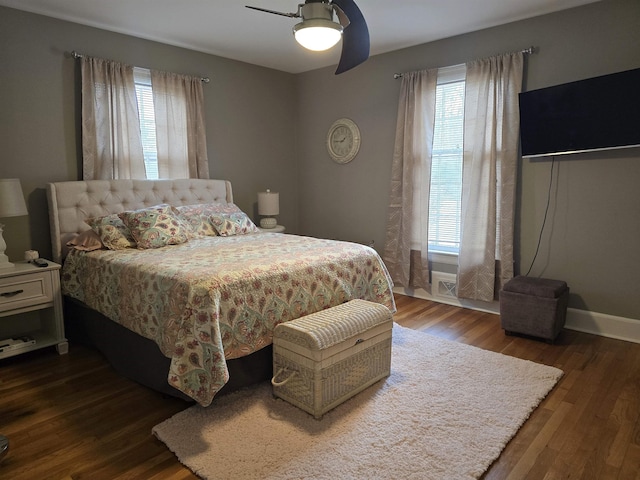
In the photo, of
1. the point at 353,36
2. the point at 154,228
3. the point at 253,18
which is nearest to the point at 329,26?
the point at 353,36

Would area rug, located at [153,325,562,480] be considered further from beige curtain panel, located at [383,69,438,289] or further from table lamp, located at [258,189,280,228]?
table lamp, located at [258,189,280,228]

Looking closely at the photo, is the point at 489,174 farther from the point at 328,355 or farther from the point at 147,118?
the point at 147,118

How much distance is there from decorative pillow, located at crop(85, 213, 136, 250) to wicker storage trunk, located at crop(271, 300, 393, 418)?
1.63 metres

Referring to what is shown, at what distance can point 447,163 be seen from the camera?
4250 millimetres

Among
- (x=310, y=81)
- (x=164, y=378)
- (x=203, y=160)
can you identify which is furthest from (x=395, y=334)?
(x=310, y=81)

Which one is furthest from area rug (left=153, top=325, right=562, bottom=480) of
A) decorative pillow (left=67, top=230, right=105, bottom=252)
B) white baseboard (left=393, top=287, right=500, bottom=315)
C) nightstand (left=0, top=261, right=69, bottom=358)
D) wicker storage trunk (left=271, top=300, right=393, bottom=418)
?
decorative pillow (left=67, top=230, right=105, bottom=252)

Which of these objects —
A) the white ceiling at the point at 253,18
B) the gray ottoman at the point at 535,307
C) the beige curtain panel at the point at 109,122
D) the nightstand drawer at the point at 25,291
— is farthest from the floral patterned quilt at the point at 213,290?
the white ceiling at the point at 253,18

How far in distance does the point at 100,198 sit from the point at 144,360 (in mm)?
1732

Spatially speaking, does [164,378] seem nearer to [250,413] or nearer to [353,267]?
[250,413]

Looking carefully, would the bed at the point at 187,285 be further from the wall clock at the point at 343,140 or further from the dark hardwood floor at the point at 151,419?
the wall clock at the point at 343,140

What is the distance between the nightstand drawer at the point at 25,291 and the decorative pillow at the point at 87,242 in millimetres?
314

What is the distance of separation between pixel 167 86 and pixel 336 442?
12.1ft

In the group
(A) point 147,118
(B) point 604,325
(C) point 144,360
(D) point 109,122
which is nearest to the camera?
(C) point 144,360

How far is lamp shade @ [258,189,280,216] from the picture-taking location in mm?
4938
